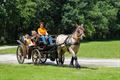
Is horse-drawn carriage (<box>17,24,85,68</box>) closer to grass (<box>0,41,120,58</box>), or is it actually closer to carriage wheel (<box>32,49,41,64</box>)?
carriage wheel (<box>32,49,41,64</box>)

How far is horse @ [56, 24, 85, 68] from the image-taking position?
18.1 metres

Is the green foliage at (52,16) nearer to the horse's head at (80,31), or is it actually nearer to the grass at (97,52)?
the grass at (97,52)

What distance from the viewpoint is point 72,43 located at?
1848 cm

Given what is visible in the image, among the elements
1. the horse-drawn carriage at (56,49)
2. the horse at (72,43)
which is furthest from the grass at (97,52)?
the horse at (72,43)

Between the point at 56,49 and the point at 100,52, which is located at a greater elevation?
the point at 56,49

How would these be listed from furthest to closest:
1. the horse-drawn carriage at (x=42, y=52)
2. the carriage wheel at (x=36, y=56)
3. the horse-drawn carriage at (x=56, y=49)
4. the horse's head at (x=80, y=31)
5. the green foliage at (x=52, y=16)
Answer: the green foliage at (x=52, y=16), the carriage wheel at (x=36, y=56), the horse-drawn carriage at (x=42, y=52), the horse-drawn carriage at (x=56, y=49), the horse's head at (x=80, y=31)

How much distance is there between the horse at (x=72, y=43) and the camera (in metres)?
18.1

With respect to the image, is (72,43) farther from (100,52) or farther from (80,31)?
(100,52)

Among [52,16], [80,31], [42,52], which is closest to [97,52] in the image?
[42,52]

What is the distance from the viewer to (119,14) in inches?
2936

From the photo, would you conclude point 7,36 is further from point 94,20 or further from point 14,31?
point 94,20

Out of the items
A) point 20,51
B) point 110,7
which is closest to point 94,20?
point 110,7

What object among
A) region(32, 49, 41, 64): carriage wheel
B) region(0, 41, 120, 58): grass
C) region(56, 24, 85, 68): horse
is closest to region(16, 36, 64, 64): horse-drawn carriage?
region(32, 49, 41, 64): carriage wheel

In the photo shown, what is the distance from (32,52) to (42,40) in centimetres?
Answer: 87
